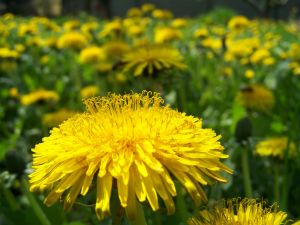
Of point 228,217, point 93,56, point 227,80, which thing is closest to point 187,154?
point 228,217

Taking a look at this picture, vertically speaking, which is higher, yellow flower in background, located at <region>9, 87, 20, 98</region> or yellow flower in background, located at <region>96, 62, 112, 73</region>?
yellow flower in background, located at <region>96, 62, 112, 73</region>

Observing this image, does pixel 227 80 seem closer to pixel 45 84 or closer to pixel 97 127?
pixel 45 84

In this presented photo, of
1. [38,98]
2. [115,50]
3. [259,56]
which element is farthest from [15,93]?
[259,56]

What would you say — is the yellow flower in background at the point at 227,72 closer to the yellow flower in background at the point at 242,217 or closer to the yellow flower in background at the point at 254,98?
the yellow flower in background at the point at 254,98

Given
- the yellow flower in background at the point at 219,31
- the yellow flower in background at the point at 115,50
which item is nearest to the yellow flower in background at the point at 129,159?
the yellow flower in background at the point at 115,50

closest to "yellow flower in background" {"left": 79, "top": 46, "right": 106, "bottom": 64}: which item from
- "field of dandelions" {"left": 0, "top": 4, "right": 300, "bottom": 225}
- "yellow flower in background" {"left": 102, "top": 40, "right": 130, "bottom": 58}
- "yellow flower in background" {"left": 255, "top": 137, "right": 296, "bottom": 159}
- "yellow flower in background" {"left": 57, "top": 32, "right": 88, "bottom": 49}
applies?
"field of dandelions" {"left": 0, "top": 4, "right": 300, "bottom": 225}

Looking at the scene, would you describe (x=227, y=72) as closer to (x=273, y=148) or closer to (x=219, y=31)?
(x=219, y=31)

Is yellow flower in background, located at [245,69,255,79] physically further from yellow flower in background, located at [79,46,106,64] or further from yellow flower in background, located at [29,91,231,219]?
yellow flower in background, located at [29,91,231,219]
